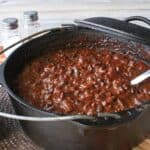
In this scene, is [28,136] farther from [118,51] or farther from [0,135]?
[118,51]

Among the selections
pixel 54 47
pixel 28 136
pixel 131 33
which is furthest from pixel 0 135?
pixel 131 33

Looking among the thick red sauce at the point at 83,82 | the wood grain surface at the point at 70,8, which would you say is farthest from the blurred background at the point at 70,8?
the thick red sauce at the point at 83,82

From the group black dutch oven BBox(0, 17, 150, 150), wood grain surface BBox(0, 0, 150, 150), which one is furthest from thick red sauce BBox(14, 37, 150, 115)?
wood grain surface BBox(0, 0, 150, 150)

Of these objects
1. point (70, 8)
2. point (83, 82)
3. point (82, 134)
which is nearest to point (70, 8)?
point (70, 8)

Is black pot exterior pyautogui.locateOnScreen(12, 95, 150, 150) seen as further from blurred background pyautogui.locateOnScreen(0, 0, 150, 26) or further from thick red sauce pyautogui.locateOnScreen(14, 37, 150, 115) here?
blurred background pyautogui.locateOnScreen(0, 0, 150, 26)

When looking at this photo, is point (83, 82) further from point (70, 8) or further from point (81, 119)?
point (70, 8)

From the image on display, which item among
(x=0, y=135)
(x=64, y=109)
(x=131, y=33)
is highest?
(x=131, y=33)
